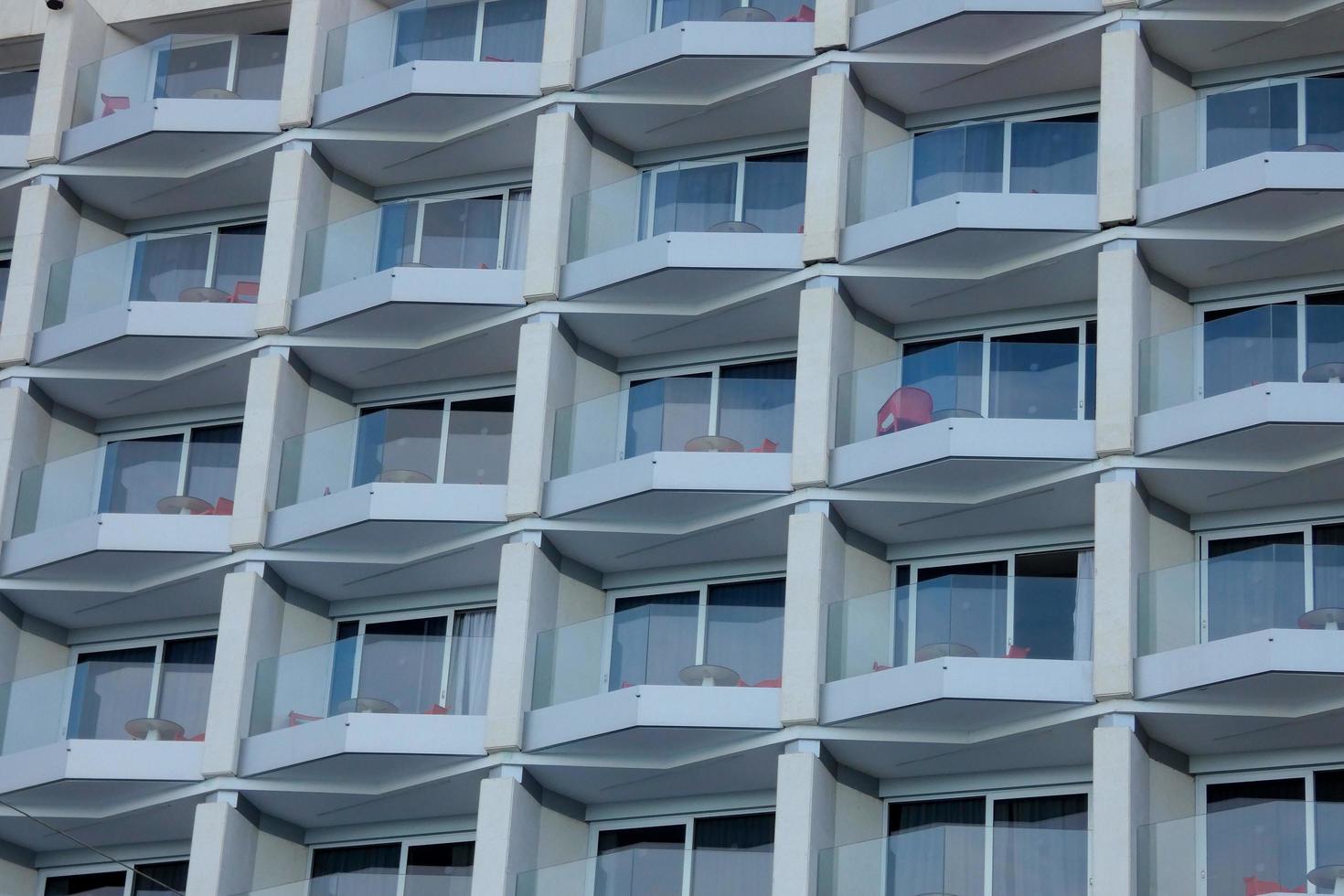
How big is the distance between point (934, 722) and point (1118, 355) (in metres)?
4.92

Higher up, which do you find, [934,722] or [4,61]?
[4,61]

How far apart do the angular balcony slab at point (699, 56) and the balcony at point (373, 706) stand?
7.75m

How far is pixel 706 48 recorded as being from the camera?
35.1 meters

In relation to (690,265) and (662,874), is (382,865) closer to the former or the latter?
(662,874)

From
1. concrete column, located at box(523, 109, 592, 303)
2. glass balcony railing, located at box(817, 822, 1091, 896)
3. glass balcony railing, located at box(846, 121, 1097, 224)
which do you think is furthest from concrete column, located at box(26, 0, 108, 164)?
glass balcony railing, located at box(817, 822, 1091, 896)

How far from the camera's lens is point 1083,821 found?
1197 inches

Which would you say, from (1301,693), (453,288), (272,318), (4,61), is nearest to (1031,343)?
(1301,693)

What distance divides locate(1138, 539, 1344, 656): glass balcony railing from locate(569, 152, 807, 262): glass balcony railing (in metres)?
7.70

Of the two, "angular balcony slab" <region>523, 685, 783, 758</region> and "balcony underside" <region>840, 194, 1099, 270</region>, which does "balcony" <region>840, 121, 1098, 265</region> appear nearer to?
"balcony underside" <region>840, 194, 1099, 270</region>

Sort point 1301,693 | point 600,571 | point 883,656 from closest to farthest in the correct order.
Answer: point 1301,693, point 883,656, point 600,571

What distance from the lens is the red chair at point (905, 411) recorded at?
32.0 m

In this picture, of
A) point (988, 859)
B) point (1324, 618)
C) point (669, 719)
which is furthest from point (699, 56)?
point (988, 859)

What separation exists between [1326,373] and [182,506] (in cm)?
1563

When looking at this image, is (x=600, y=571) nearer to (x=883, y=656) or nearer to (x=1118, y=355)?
(x=883, y=656)
